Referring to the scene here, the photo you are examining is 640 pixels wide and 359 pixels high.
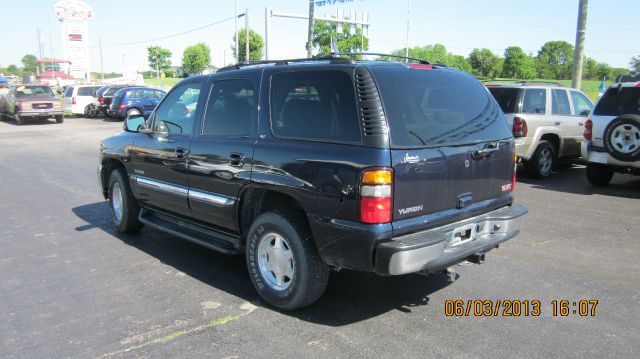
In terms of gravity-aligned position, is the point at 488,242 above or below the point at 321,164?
below

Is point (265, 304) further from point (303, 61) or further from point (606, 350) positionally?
point (606, 350)

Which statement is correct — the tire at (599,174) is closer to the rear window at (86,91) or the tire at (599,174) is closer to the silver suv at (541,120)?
the silver suv at (541,120)

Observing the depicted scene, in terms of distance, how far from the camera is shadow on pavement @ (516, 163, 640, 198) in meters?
8.52

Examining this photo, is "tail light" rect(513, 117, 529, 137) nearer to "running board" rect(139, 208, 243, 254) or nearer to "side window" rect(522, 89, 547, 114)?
"side window" rect(522, 89, 547, 114)

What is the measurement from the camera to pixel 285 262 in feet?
12.8

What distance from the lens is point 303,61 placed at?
4.06m

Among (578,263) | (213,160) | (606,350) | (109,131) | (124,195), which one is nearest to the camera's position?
(606,350)

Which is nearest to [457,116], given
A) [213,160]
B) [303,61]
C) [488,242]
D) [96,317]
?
[488,242]

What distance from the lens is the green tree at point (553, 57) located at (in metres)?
111

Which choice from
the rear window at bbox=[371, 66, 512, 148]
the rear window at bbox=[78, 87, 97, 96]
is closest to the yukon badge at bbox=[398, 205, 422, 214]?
the rear window at bbox=[371, 66, 512, 148]

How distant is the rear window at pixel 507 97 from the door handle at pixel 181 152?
6755 mm

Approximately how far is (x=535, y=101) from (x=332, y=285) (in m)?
7.08

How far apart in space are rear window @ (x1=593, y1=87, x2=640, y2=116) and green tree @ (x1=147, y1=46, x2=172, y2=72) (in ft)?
342

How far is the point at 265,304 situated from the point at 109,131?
1829 centimetres
